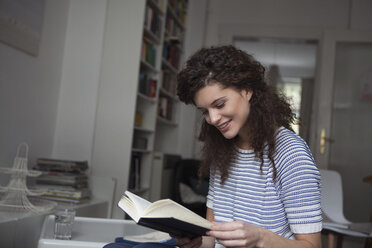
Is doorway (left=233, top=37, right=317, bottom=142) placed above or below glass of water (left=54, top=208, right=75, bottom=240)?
above

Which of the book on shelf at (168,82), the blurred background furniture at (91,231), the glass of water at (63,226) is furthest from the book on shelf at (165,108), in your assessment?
the glass of water at (63,226)

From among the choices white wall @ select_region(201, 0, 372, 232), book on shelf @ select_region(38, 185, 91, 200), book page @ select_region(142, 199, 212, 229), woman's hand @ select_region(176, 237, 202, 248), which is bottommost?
book on shelf @ select_region(38, 185, 91, 200)

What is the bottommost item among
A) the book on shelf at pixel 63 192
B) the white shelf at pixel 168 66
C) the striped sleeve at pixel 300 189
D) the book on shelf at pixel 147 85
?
the book on shelf at pixel 63 192

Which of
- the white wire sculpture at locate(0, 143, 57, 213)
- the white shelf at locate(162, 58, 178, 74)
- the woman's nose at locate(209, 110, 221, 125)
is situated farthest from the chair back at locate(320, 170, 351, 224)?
the woman's nose at locate(209, 110, 221, 125)

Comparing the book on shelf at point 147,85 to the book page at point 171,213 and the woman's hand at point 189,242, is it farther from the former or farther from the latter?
the book page at point 171,213

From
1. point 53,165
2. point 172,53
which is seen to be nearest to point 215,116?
point 53,165

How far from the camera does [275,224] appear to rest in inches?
50.6

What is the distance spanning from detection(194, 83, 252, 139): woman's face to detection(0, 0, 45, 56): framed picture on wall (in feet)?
5.66

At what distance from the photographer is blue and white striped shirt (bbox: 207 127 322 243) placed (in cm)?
118

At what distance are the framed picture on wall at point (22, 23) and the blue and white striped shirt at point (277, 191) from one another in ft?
5.78

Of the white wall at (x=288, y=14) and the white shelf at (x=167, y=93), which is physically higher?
the white wall at (x=288, y=14)

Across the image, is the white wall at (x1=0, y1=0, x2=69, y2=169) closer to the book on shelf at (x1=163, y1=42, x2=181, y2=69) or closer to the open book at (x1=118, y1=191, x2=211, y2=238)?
the book on shelf at (x1=163, y1=42, x2=181, y2=69)

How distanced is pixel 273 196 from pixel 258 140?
176 mm

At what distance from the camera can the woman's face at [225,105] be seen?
129 centimetres
